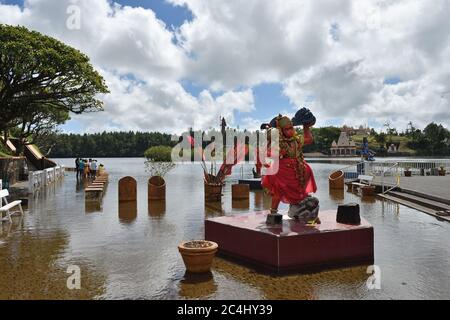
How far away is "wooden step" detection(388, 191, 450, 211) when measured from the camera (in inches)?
514

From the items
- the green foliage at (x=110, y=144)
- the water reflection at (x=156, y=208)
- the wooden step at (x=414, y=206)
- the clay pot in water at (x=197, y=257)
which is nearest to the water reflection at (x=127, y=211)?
the water reflection at (x=156, y=208)

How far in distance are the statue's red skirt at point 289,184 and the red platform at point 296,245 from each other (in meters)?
0.53

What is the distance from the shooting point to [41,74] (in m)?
19.1

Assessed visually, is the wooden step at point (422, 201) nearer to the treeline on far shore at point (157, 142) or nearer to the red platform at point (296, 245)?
the red platform at point (296, 245)

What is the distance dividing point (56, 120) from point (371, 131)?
5935 inches

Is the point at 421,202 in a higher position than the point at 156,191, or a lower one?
lower

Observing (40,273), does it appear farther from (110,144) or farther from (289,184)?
(110,144)

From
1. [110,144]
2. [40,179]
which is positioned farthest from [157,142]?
[40,179]

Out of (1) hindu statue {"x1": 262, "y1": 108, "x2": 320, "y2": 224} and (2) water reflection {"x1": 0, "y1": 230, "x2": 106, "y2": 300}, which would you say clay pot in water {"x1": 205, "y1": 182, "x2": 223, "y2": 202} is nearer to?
(2) water reflection {"x1": 0, "y1": 230, "x2": 106, "y2": 300}

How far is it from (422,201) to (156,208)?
10210 millimetres

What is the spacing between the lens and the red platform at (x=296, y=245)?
261 inches

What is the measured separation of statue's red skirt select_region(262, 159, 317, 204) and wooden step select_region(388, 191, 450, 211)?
7.18 metres
